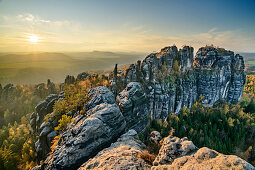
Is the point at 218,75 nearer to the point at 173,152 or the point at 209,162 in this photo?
the point at 173,152

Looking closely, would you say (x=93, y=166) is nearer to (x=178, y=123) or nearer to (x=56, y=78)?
(x=178, y=123)

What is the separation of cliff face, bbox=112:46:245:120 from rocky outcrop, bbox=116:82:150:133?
27.0ft

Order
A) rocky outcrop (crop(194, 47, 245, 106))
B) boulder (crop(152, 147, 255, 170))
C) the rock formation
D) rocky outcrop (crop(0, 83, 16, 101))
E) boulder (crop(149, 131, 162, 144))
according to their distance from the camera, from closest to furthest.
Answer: boulder (crop(152, 147, 255, 170)), the rock formation, boulder (crop(149, 131, 162, 144)), rocky outcrop (crop(194, 47, 245, 106)), rocky outcrop (crop(0, 83, 16, 101))

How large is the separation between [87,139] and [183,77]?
209 ft

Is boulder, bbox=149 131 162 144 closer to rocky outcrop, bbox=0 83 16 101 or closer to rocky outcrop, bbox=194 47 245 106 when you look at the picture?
rocky outcrop, bbox=194 47 245 106

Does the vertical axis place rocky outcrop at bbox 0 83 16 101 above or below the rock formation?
below

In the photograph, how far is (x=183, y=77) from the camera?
64562 mm

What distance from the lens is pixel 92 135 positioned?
43.4 feet

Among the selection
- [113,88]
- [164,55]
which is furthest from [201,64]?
[113,88]

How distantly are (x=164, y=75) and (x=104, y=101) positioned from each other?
144 feet

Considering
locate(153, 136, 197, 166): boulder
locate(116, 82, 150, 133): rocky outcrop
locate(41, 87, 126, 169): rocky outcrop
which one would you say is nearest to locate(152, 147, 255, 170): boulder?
locate(153, 136, 197, 166): boulder

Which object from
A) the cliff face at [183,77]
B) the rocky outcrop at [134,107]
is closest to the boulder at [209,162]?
the rocky outcrop at [134,107]

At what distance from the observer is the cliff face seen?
4719 centimetres

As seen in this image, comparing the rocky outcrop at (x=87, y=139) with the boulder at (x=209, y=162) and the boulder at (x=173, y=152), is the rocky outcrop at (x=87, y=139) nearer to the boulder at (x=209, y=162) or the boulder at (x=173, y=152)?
the boulder at (x=173, y=152)
